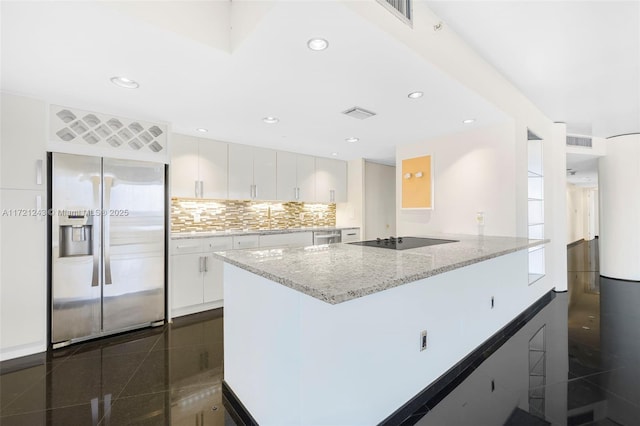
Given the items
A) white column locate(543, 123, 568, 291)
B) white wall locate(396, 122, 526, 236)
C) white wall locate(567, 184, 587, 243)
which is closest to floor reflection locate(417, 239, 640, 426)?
white column locate(543, 123, 568, 291)

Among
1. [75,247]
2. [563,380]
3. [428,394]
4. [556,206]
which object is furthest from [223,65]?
[556,206]

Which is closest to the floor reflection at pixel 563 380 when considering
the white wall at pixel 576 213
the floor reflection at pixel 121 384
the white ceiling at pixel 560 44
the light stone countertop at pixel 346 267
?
the light stone countertop at pixel 346 267

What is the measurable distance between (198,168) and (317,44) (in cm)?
271

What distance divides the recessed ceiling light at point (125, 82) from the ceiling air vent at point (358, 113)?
1.85 metres

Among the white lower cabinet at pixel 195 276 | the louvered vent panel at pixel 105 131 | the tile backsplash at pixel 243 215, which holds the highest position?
the louvered vent panel at pixel 105 131

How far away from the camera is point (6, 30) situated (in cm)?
157

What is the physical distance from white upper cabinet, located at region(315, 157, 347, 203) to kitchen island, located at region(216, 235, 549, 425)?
3188 mm

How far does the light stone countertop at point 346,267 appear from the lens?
108 centimetres

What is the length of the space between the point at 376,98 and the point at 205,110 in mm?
1718

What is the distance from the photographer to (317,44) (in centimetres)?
164

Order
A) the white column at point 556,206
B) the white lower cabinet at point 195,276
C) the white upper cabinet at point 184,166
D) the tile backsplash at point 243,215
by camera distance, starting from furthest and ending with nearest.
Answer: the tile backsplash at point 243,215 < the white column at point 556,206 < the white upper cabinet at point 184,166 < the white lower cabinet at point 195,276

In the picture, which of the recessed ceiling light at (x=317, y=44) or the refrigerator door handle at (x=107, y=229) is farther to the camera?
the refrigerator door handle at (x=107, y=229)

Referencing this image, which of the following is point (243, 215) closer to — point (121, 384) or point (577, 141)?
point (121, 384)

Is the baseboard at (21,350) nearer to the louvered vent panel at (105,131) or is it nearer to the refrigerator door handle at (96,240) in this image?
the refrigerator door handle at (96,240)
